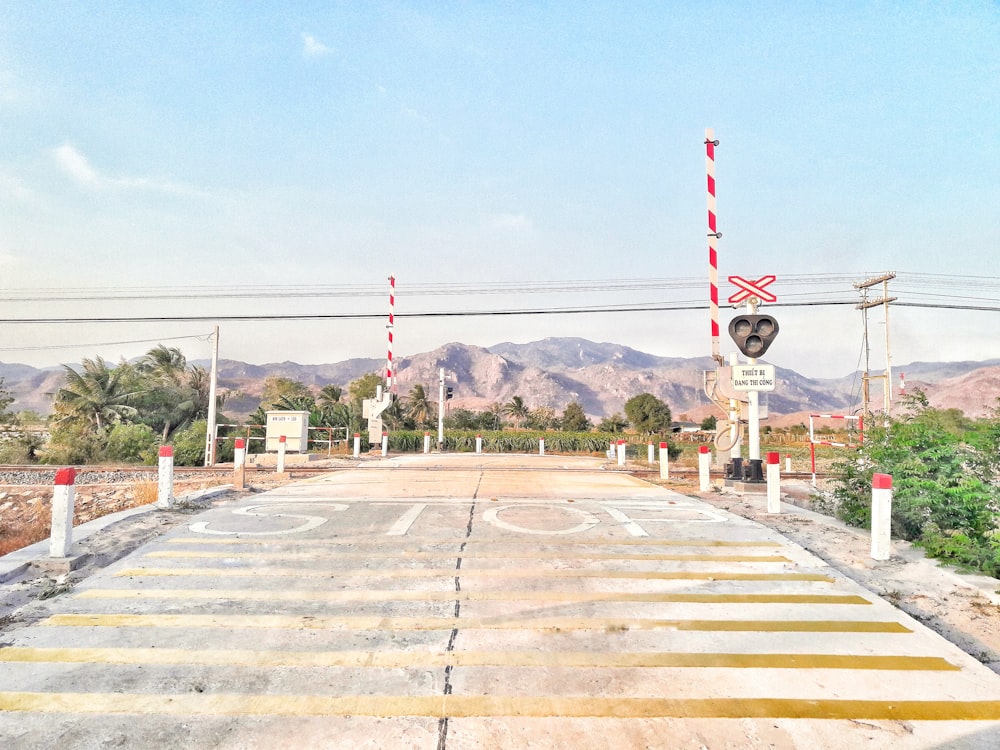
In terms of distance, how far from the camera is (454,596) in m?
5.00

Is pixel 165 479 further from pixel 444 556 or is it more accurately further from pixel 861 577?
pixel 861 577

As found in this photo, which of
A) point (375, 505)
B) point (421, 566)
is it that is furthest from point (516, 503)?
point (421, 566)

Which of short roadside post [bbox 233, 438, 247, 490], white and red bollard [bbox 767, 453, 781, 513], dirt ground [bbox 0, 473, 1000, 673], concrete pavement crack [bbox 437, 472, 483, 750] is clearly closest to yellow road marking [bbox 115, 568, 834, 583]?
concrete pavement crack [bbox 437, 472, 483, 750]

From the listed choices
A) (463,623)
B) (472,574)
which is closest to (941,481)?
(472,574)

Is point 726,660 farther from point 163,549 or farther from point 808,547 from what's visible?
point 163,549

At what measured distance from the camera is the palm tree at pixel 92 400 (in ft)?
105

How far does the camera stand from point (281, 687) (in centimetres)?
347

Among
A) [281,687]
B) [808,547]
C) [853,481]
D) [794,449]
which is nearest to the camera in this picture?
[281,687]

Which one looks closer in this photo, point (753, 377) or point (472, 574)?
point (472, 574)

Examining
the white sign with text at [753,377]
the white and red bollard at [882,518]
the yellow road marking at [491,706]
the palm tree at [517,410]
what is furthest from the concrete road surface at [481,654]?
the palm tree at [517,410]

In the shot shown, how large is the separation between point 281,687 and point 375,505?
19.8 ft

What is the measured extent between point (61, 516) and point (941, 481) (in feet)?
31.7

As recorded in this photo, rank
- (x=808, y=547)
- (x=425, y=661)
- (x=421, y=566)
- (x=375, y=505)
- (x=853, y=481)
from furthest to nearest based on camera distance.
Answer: (x=375, y=505) → (x=853, y=481) → (x=808, y=547) → (x=421, y=566) → (x=425, y=661)

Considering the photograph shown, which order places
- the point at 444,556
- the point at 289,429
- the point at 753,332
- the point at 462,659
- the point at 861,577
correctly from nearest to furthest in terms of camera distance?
the point at 462,659, the point at 861,577, the point at 444,556, the point at 753,332, the point at 289,429
